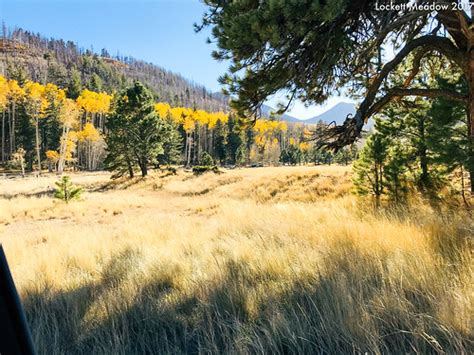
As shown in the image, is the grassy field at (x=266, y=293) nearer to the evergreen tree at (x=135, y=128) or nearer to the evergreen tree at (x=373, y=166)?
the evergreen tree at (x=373, y=166)

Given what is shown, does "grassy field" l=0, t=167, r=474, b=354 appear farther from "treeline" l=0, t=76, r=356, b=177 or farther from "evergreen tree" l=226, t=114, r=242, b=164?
"evergreen tree" l=226, t=114, r=242, b=164

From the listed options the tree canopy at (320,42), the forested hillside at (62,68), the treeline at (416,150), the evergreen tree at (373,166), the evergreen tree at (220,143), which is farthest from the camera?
the forested hillside at (62,68)

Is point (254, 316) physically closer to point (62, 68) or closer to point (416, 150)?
point (416, 150)

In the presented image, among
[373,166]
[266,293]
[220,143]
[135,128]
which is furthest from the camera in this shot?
[220,143]

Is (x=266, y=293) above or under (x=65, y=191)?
above

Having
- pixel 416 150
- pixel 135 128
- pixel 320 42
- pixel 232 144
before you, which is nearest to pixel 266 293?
pixel 320 42

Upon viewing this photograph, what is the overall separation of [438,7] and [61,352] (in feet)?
19.6

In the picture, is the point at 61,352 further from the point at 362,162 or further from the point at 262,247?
the point at 362,162

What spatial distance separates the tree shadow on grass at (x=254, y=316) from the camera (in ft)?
6.20

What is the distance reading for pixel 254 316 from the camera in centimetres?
237

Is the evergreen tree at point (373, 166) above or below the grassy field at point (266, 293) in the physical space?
above

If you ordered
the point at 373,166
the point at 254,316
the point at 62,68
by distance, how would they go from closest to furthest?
the point at 254,316 → the point at 373,166 → the point at 62,68

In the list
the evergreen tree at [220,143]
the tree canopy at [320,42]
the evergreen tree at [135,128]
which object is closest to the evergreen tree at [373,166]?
the tree canopy at [320,42]

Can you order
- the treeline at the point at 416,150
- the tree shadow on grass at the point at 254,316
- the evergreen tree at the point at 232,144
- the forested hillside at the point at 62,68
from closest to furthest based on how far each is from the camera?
1. the tree shadow on grass at the point at 254,316
2. the treeline at the point at 416,150
3. the evergreen tree at the point at 232,144
4. the forested hillside at the point at 62,68
